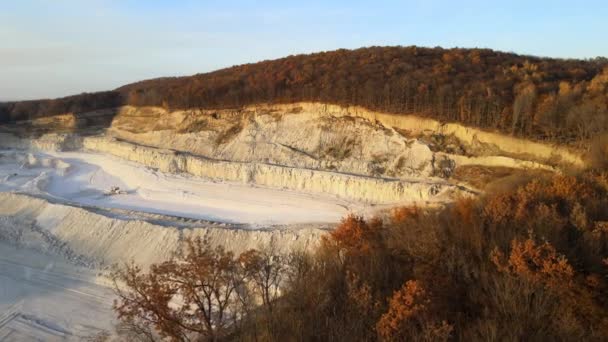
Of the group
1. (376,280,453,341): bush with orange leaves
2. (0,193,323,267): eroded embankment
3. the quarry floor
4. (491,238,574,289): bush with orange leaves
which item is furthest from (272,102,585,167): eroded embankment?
(376,280,453,341): bush with orange leaves

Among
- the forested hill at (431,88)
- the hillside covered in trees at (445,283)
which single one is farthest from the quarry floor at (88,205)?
the forested hill at (431,88)

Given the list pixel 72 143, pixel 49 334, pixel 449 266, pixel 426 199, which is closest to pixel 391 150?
pixel 426 199

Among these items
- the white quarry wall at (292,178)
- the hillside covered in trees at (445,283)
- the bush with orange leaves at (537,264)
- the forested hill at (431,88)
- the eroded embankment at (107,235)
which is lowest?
the eroded embankment at (107,235)

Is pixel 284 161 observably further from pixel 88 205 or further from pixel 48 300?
pixel 48 300

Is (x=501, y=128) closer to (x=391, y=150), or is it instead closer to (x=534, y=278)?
(x=391, y=150)

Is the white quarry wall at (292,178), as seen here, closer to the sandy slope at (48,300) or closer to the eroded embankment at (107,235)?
the eroded embankment at (107,235)

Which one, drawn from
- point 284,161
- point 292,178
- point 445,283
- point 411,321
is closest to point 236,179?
point 284,161

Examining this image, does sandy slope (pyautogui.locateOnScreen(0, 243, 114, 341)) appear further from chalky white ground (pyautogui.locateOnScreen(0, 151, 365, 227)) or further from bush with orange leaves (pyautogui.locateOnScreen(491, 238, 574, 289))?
bush with orange leaves (pyautogui.locateOnScreen(491, 238, 574, 289))
